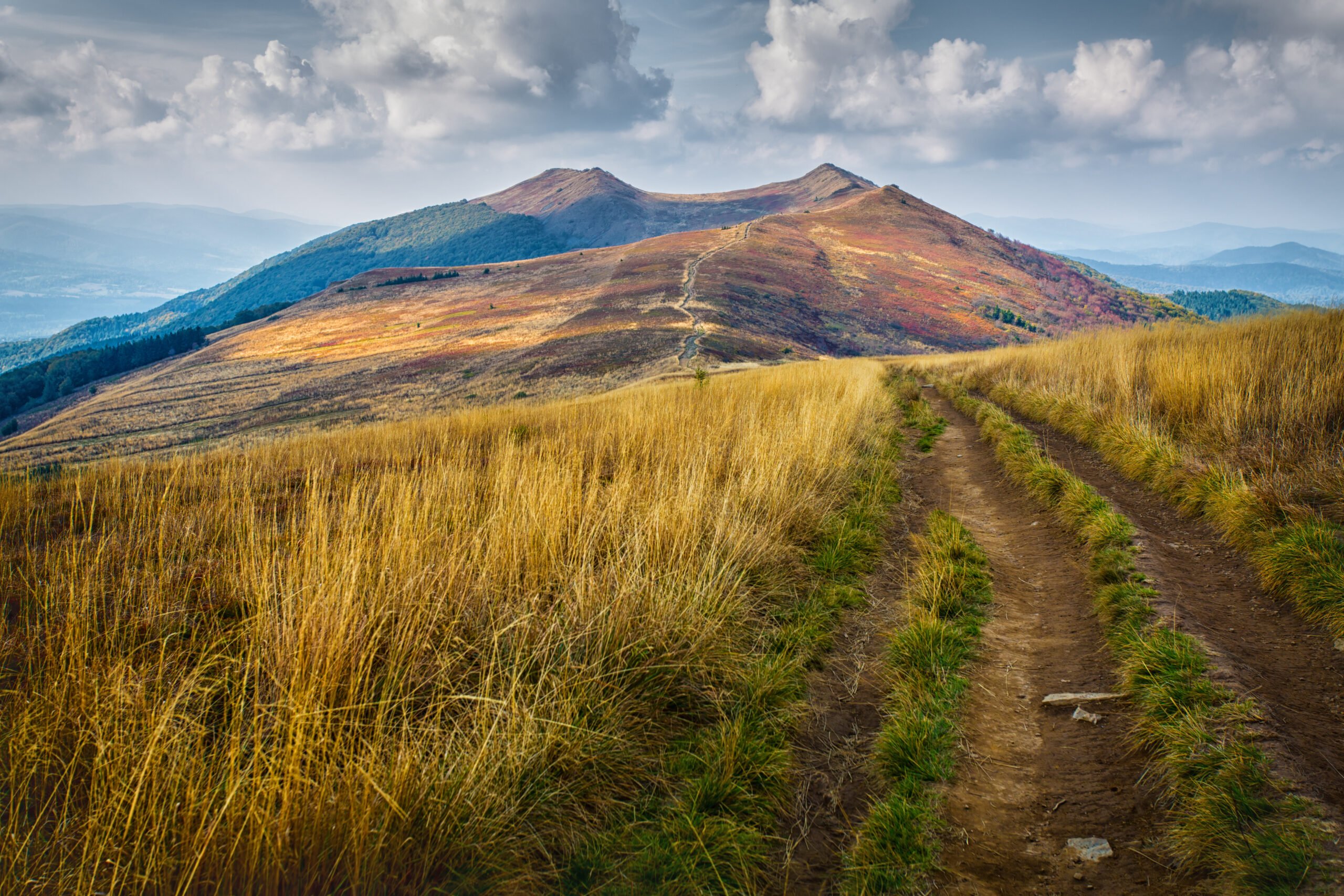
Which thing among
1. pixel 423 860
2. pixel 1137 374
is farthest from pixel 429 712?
pixel 1137 374

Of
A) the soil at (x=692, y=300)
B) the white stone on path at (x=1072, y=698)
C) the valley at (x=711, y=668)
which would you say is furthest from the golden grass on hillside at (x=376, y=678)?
the soil at (x=692, y=300)

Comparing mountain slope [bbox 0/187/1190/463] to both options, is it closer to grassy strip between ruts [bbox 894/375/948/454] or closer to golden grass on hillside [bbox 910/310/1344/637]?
grassy strip between ruts [bbox 894/375/948/454]

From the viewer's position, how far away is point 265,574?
113 inches

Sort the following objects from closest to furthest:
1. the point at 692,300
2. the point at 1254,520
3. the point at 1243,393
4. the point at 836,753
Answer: the point at 836,753, the point at 1254,520, the point at 1243,393, the point at 692,300

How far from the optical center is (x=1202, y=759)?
8.24ft

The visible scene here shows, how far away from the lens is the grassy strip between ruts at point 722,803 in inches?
89.3

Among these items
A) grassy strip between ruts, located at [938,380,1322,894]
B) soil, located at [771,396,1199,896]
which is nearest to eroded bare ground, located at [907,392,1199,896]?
soil, located at [771,396,1199,896]

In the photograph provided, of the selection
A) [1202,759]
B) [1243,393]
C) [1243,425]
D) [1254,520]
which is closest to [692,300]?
[1243,393]

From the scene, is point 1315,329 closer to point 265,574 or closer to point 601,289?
point 265,574

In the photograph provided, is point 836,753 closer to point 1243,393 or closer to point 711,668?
point 711,668

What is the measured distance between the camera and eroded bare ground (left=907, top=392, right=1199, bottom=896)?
2.31 meters

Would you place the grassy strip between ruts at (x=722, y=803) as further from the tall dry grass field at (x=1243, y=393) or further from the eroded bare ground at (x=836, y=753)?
the tall dry grass field at (x=1243, y=393)

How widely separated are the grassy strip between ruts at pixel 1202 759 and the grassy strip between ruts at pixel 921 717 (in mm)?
822

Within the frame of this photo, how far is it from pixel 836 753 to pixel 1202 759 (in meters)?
1.51
